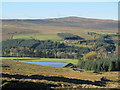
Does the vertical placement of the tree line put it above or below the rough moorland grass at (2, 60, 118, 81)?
above

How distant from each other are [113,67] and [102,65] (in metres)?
2.67

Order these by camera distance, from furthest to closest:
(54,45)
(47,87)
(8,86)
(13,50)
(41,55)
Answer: (54,45)
(13,50)
(41,55)
(47,87)
(8,86)

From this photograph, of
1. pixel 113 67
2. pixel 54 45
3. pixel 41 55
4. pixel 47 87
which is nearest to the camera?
pixel 47 87

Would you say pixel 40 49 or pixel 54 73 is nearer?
pixel 54 73

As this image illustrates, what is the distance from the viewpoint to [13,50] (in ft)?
371

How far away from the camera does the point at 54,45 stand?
5197 inches

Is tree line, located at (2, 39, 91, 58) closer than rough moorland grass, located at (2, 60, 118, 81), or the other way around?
rough moorland grass, located at (2, 60, 118, 81)

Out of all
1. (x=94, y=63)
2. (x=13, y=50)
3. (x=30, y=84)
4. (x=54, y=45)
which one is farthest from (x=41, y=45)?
(x=30, y=84)

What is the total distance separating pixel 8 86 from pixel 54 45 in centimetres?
10283

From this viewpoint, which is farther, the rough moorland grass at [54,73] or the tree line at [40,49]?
the tree line at [40,49]

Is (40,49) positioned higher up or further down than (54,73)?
higher up

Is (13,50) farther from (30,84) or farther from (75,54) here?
(30,84)

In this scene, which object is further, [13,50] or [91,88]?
[13,50]

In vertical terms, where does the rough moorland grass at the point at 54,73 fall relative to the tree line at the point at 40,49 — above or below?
below
